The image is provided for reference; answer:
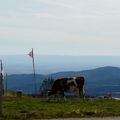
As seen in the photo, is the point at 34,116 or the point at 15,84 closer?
the point at 34,116

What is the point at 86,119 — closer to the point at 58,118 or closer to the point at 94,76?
the point at 58,118

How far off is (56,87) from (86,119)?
1473 cm

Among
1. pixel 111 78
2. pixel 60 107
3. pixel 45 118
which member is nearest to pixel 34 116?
pixel 45 118

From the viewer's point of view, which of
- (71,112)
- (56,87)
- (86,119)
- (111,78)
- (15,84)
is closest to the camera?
(86,119)

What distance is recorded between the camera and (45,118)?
70.9 ft

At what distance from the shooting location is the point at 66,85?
36.5 meters

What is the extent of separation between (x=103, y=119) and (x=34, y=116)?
2.55 meters

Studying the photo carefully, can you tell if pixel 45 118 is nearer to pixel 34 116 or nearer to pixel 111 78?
pixel 34 116

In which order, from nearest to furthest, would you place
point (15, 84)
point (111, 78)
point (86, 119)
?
1. point (86, 119)
2. point (15, 84)
3. point (111, 78)

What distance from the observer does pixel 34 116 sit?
861 inches

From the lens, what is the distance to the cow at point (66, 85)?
36.1 meters

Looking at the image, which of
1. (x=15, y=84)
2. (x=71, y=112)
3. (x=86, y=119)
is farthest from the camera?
(x=15, y=84)

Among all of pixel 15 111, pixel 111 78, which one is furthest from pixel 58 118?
pixel 111 78

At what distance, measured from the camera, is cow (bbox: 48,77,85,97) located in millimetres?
36103
